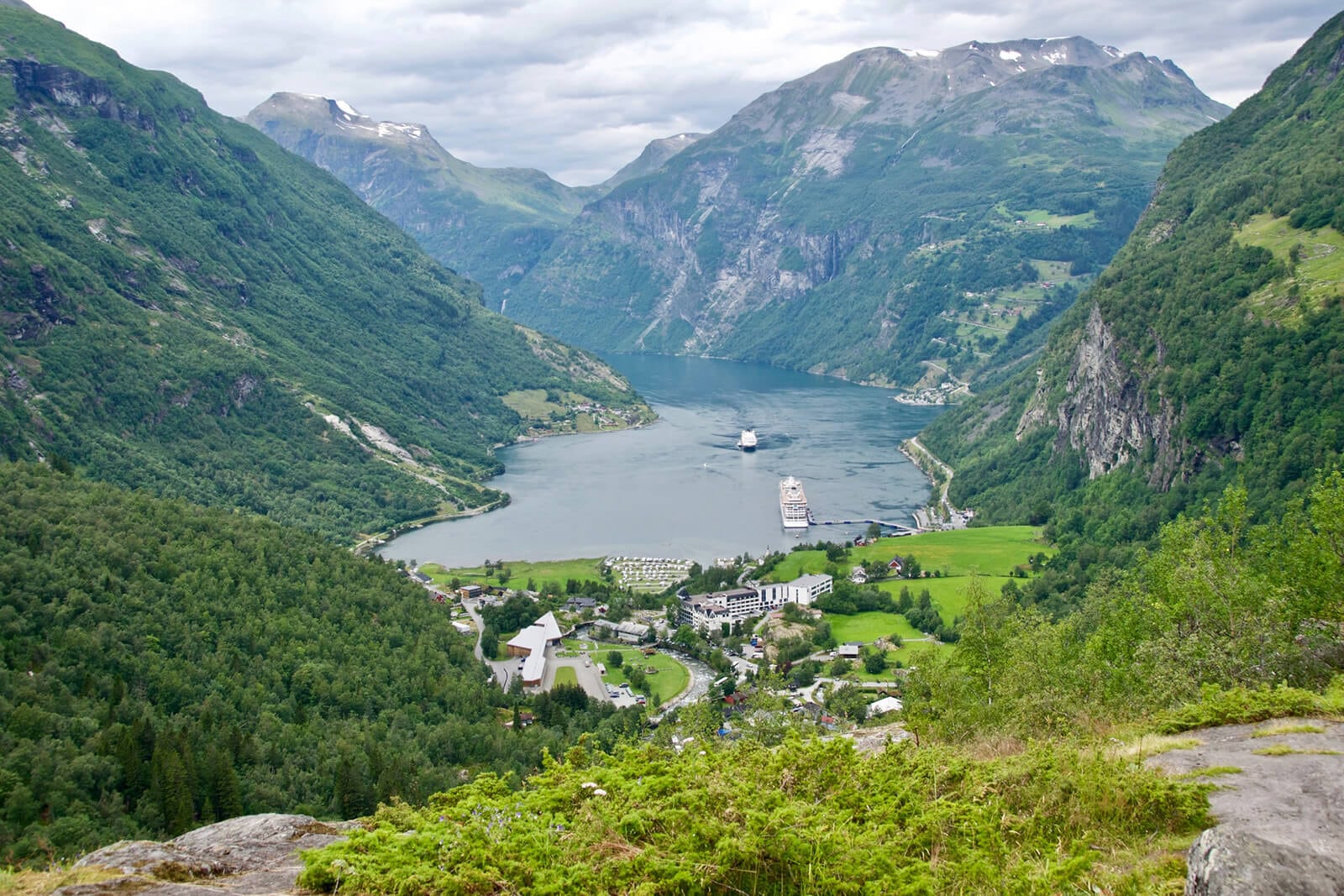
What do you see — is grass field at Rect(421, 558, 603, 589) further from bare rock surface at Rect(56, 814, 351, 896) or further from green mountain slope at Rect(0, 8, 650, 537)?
bare rock surface at Rect(56, 814, 351, 896)

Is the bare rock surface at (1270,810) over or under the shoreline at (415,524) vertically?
under

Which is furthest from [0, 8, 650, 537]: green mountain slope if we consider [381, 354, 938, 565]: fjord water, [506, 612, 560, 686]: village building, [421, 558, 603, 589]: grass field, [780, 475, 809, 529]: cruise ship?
[506, 612, 560, 686]: village building

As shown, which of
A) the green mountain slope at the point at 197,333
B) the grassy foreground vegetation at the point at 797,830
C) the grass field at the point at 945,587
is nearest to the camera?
the grassy foreground vegetation at the point at 797,830

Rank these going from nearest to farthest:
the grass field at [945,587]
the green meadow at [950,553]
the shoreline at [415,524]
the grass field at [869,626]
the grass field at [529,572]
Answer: the grass field at [869,626], the grass field at [945,587], the green meadow at [950,553], the grass field at [529,572], the shoreline at [415,524]

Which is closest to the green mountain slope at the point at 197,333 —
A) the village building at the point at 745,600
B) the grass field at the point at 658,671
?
the village building at the point at 745,600

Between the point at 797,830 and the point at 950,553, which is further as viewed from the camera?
the point at 950,553

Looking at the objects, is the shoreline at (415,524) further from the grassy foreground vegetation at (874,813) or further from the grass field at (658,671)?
the grassy foreground vegetation at (874,813)

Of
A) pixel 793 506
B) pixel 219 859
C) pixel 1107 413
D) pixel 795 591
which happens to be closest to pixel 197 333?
pixel 793 506

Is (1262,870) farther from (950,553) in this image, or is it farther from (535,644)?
(950,553)
